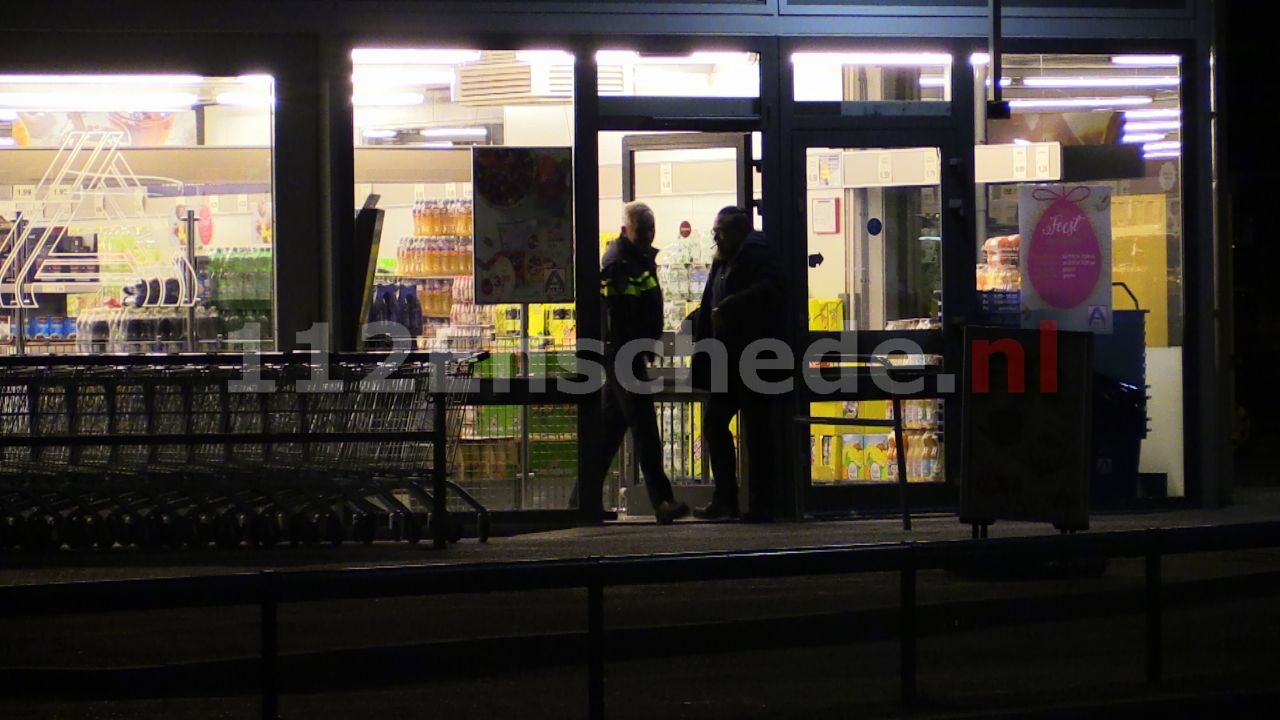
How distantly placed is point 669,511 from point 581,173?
2173mm

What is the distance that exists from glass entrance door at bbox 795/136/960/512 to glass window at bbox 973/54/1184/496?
1.53ft

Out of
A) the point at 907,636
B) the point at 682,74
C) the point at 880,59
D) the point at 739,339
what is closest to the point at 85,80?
the point at 682,74

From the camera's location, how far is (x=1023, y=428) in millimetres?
8125

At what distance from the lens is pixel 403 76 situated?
1080 cm

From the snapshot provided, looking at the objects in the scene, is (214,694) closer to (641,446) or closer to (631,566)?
(631,566)

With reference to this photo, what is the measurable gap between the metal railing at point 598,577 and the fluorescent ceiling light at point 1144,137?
5802 millimetres

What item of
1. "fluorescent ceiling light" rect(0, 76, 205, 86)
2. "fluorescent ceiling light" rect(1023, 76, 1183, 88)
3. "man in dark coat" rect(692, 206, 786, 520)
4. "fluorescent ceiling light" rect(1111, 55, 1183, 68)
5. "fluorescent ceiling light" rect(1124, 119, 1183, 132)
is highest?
"fluorescent ceiling light" rect(1111, 55, 1183, 68)

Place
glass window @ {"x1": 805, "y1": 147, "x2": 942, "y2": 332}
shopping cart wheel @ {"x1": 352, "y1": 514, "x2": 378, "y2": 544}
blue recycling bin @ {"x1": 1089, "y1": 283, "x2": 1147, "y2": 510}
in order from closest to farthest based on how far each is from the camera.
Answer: shopping cart wheel @ {"x1": 352, "y1": 514, "x2": 378, "y2": 544} < glass window @ {"x1": 805, "y1": 147, "x2": 942, "y2": 332} < blue recycling bin @ {"x1": 1089, "y1": 283, "x2": 1147, "y2": 510}

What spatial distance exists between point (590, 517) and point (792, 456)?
134 cm

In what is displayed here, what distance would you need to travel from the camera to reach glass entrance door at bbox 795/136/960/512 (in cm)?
1107

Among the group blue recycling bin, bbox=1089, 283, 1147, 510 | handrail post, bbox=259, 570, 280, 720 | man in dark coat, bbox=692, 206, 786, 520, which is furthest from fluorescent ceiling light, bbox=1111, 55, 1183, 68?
handrail post, bbox=259, 570, 280, 720

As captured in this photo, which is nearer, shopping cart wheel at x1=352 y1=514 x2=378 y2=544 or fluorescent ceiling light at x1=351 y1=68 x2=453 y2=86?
shopping cart wheel at x1=352 y1=514 x2=378 y2=544

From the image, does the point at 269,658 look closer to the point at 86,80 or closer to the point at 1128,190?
the point at 86,80

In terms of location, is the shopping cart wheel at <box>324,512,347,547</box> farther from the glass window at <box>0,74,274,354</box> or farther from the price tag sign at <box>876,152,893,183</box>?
the price tag sign at <box>876,152,893,183</box>
